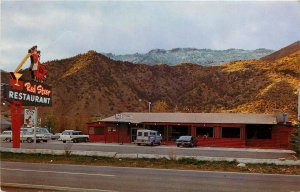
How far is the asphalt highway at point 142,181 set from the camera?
46.4ft

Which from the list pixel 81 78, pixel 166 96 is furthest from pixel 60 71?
pixel 166 96

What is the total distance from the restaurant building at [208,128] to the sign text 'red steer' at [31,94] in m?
21.6

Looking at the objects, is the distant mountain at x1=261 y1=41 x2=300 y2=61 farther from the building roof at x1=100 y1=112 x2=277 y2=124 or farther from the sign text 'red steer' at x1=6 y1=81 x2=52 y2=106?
the sign text 'red steer' at x1=6 y1=81 x2=52 y2=106

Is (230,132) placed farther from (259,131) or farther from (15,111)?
(15,111)

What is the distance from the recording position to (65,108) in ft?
337

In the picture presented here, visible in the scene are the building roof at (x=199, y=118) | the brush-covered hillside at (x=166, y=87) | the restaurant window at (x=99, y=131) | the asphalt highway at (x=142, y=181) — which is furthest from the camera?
the brush-covered hillside at (x=166, y=87)

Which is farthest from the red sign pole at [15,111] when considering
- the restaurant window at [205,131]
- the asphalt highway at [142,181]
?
the restaurant window at [205,131]

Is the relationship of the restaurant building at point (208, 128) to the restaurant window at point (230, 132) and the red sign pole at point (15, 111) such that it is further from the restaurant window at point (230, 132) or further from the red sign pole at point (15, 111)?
the red sign pole at point (15, 111)

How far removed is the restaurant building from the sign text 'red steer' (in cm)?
2157

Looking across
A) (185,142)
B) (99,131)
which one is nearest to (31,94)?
(185,142)

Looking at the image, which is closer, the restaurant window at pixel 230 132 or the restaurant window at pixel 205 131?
the restaurant window at pixel 230 132

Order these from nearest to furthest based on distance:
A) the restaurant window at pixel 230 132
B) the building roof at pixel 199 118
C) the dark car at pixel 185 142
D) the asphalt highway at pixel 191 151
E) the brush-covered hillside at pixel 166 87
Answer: the asphalt highway at pixel 191 151 → the dark car at pixel 185 142 → the building roof at pixel 199 118 → the restaurant window at pixel 230 132 → the brush-covered hillside at pixel 166 87

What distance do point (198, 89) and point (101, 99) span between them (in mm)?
26773

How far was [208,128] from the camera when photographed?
5172 centimetres
